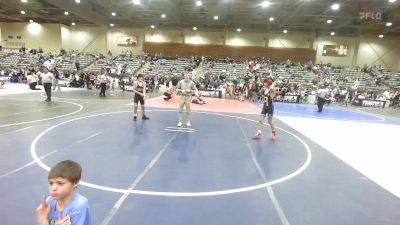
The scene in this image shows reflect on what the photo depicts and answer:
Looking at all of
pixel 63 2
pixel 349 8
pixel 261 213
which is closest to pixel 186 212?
pixel 261 213

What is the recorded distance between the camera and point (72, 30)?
4047 cm

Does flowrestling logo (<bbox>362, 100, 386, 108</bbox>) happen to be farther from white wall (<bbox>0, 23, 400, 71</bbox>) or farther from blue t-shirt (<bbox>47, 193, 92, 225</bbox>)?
blue t-shirt (<bbox>47, 193, 92, 225</bbox>)

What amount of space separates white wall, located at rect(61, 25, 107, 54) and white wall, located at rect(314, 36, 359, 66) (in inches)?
1136

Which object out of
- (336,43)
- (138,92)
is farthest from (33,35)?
(336,43)

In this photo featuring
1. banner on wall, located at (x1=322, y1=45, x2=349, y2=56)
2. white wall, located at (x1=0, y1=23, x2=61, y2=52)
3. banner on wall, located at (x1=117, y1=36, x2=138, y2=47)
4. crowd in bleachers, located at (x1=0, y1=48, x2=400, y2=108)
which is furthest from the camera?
banner on wall, located at (x1=117, y1=36, x2=138, y2=47)

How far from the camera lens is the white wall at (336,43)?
1464 inches

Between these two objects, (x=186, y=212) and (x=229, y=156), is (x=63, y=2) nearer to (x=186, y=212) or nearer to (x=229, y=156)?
(x=229, y=156)

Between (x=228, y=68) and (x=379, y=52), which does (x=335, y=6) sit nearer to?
(x=228, y=68)

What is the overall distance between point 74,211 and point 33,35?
4516 cm

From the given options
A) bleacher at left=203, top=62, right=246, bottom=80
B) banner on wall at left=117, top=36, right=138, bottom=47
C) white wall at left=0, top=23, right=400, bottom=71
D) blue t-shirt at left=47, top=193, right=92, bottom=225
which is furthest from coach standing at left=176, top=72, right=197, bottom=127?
banner on wall at left=117, top=36, right=138, bottom=47

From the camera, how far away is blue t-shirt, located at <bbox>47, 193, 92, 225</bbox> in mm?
1837

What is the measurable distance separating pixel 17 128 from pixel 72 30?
1424 inches

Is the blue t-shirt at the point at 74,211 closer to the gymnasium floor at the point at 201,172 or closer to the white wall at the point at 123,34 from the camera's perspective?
the gymnasium floor at the point at 201,172

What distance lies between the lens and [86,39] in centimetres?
4072
